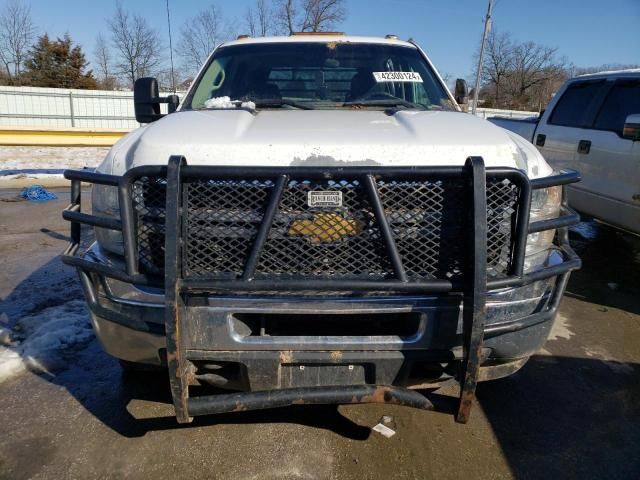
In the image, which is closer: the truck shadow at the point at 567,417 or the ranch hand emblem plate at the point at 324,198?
the ranch hand emblem plate at the point at 324,198

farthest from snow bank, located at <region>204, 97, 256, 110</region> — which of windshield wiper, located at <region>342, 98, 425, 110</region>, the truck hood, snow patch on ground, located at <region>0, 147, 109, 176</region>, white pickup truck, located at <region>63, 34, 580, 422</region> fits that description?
snow patch on ground, located at <region>0, 147, 109, 176</region>

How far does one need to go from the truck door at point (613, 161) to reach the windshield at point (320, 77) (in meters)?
2.49

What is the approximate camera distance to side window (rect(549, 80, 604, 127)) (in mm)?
5914

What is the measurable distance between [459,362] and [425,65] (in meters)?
2.59

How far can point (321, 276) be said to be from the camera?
2.09 m

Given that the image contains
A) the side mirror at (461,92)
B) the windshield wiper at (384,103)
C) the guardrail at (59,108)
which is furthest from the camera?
the guardrail at (59,108)

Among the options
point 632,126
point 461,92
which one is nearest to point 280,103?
point 461,92

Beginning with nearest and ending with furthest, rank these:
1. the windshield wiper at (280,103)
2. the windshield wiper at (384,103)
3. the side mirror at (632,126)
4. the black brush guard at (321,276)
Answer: the black brush guard at (321,276) < the windshield wiper at (280,103) < the windshield wiper at (384,103) < the side mirror at (632,126)

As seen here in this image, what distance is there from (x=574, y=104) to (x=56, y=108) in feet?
76.6

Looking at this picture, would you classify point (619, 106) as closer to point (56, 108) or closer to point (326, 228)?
point (326, 228)

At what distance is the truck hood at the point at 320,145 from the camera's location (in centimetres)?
215

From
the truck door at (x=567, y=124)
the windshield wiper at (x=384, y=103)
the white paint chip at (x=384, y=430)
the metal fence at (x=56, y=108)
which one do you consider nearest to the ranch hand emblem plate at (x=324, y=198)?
the white paint chip at (x=384, y=430)

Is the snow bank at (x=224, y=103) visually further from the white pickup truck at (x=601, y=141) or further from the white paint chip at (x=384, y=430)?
the white pickup truck at (x=601, y=141)

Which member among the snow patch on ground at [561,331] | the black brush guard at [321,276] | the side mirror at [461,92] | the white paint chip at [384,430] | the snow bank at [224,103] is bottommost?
the white paint chip at [384,430]
